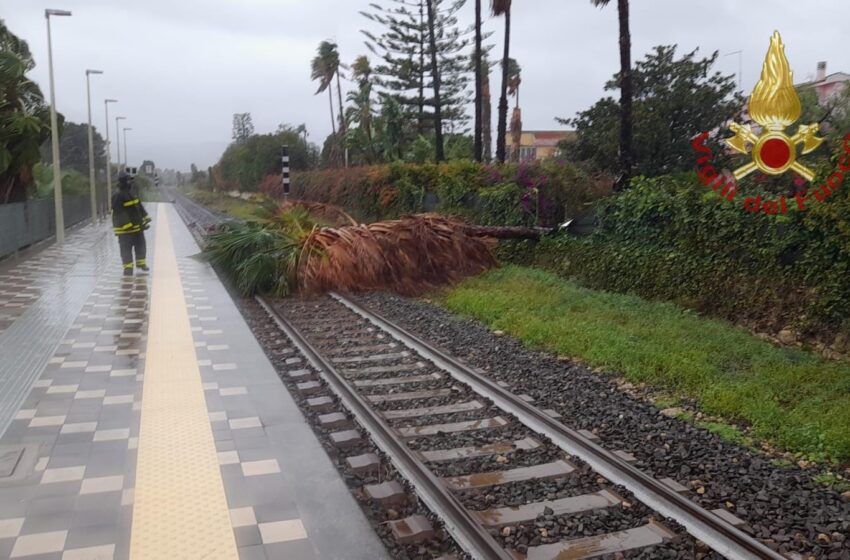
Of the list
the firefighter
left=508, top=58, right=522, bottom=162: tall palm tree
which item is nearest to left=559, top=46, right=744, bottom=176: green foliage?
the firefighter

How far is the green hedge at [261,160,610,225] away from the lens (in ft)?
48.1

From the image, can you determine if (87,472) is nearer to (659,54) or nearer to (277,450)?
(277,450)

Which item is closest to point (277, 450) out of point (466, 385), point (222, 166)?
point (466, 385)

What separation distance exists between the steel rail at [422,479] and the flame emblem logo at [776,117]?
6605 mm

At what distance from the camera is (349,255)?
42.5ft

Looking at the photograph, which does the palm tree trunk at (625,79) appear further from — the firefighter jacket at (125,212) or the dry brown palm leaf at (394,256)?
the firefighter jacket at (125,212)

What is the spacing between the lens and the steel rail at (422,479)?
3.75 meters

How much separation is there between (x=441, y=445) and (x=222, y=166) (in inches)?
3178

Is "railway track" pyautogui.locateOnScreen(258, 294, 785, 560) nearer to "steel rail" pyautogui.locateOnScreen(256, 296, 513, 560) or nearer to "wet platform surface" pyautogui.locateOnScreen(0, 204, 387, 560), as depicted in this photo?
"steel rail" pyautogui.locateOnScreen(256, 296, 513, 560)

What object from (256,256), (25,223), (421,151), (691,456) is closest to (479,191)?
(256,256)

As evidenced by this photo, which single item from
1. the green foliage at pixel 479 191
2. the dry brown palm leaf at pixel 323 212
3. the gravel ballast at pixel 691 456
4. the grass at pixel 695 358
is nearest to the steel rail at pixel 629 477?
the gravel ballast at pixel 691 456

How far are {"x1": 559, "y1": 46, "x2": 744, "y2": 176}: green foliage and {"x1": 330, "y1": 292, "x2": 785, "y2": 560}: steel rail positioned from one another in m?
16.7

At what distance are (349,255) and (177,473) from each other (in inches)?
331

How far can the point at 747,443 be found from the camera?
5.42 meters
